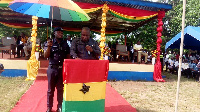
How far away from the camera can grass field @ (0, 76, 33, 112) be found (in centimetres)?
394

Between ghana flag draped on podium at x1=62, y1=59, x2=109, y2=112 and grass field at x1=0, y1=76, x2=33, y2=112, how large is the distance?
1744 mm

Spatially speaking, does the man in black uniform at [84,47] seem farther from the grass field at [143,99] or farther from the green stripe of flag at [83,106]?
the grass field at [143,99]

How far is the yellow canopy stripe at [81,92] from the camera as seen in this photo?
2.78 metres

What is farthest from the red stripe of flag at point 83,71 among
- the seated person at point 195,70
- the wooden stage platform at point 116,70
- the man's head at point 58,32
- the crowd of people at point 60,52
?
the seated person at point 195,70

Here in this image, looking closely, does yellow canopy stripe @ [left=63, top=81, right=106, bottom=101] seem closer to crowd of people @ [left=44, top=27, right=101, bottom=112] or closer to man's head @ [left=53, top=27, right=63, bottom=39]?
crowd of people @ [left=44, top=27, right=101, bottom=112]

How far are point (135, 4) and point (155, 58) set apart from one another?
9.72ft

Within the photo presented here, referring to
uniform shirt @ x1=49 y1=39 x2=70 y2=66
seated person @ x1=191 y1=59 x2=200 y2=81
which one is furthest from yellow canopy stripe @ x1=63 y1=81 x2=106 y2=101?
seated person @ x1=191 y1=59 x2=200 y2=81

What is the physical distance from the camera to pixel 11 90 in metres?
5.12

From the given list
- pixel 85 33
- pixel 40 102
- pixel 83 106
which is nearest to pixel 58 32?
pixel 85 33

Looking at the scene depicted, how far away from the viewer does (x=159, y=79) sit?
8.18 m

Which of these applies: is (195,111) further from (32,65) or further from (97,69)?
(32,65)

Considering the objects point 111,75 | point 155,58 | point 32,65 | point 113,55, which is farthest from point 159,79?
point 32,65

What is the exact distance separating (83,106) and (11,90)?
3.30m

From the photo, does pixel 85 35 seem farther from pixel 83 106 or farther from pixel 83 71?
pixel 83 106
